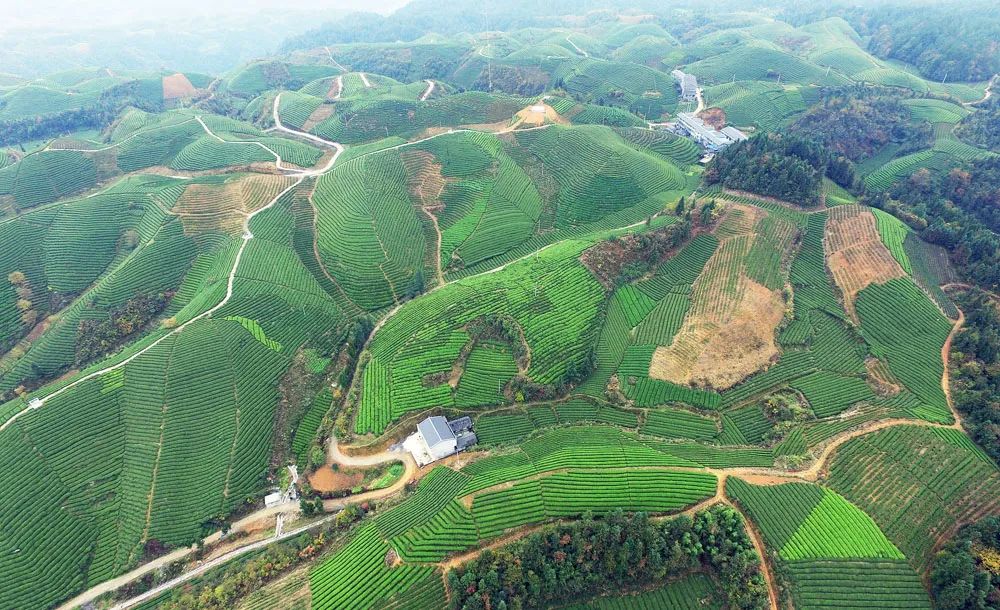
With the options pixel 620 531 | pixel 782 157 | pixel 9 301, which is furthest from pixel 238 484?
pixel 782 157

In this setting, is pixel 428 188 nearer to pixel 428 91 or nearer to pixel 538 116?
pixel 538 116

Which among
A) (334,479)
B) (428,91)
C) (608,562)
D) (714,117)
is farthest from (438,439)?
(428,91)

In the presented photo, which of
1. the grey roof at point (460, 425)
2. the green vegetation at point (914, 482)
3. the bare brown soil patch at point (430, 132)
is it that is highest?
the bare brown soil patch at point (430, 132)

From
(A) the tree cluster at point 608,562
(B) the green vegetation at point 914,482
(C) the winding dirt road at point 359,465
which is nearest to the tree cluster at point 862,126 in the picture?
(C) the winding dirt road at point 359,465

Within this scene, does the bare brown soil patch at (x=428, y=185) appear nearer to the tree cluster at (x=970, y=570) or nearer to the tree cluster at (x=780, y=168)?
the tree cluster at (x=780, y=168)

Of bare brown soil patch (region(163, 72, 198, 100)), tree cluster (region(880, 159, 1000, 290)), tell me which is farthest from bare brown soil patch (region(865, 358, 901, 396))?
bare brown soil patch (region(163, 72, 198, 100))

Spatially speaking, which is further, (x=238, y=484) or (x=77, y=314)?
(x=77, y=314)

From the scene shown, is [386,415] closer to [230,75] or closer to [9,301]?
[9,301]
